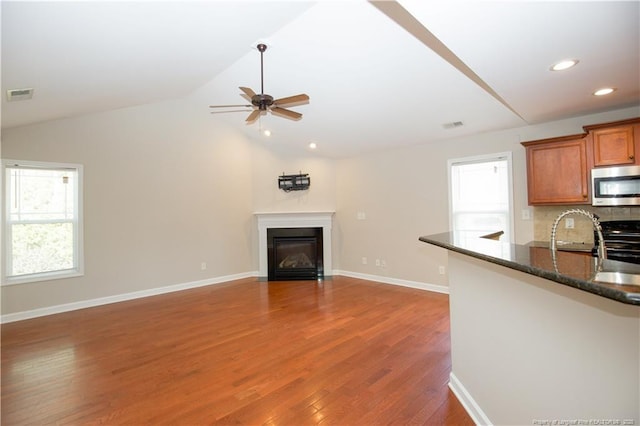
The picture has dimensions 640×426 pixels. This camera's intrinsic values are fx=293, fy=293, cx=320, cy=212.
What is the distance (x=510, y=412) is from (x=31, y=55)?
4013 mm

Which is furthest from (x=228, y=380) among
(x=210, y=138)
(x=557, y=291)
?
(x=210, y=138)

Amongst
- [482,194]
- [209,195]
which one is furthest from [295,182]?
[482,194]

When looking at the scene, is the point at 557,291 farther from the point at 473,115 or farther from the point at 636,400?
the point at 473,115

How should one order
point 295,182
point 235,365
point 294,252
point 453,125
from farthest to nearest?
point 294,252, point 295,182, point 453,125, point 235,365

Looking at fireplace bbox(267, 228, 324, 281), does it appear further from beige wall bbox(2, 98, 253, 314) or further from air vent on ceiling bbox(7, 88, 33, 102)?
air vent on ceiling bbox(7, 88, 33, 102)

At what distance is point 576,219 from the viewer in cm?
362

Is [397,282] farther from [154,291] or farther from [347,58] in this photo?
[154,291]

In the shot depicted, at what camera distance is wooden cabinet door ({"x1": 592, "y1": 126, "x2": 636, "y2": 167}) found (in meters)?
3.04

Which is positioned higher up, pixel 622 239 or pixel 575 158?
pixel 575 158

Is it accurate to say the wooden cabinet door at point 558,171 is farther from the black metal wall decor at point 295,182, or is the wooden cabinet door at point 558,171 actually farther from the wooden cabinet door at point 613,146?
the black metal wall decor at point 295,182

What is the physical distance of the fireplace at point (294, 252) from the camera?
6078 mm

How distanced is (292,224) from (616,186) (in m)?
4.86

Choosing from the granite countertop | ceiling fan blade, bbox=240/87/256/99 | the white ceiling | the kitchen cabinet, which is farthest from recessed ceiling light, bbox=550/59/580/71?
ceiling fan blade, bbox=240/87/256/99

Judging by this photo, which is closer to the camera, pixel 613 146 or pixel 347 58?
pixel 613 146
